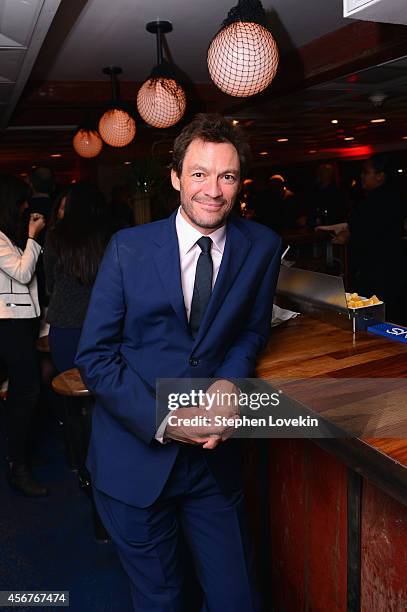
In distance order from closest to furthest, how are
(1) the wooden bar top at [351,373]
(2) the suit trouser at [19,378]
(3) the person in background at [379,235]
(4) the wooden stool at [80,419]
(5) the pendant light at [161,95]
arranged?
1. (1) the wooden bar top at [351,373]
2. (4) the wooden stool at [80,419]
3. (2) the suit trouser at [19,378]
4. (5) the pendant light at [161,95]
5. (3) the person in background at [379,235]

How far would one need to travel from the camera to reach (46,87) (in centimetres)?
588

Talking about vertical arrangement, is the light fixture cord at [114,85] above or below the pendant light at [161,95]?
above

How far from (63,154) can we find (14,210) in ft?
34.6

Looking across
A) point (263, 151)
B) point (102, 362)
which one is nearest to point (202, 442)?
point (102, 362)

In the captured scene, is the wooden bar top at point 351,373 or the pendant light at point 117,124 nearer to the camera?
the wooden bar top at point 351,373

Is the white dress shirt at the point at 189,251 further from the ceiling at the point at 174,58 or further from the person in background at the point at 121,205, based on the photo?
the person in background at the point at 121,205

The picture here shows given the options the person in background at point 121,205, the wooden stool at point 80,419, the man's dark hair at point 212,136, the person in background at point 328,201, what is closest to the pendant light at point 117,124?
the person in background at point 121,205

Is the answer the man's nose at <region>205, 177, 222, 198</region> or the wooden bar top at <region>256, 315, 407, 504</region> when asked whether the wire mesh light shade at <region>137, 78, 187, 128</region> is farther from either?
the man's nose at <region>205, 177, 222, 198</region>

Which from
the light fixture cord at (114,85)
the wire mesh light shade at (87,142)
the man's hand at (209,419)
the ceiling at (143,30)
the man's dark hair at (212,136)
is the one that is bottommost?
the man's hand at (209,419)

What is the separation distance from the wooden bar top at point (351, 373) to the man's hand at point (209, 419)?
0.72ft

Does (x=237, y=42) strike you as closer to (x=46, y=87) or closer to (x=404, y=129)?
(x=46, y=87)

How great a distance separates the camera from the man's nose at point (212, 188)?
161cm

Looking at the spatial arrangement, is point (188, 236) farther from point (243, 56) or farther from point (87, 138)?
point (87, 138)

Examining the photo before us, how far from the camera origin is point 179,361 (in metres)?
1.69
